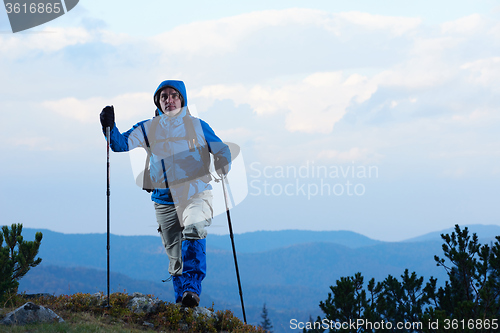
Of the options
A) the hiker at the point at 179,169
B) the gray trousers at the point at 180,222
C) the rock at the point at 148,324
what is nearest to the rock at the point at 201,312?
the hiker at the point at 179,169

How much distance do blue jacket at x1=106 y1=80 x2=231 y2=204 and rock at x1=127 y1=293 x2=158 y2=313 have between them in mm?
2114

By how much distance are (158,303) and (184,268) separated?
54.5 inches

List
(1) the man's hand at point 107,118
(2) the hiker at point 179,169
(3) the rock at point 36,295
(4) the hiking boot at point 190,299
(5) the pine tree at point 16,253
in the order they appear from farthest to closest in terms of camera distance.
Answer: (5) the pine tree at point 16,253 → (3) the rock at point 36,295 → (1) the man's hand at point 107,118 → (2) the hiker at point 179,169 → (4) the hiking boot at point 190,299

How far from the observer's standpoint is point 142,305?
366 inches

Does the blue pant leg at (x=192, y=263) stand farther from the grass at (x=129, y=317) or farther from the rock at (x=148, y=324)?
the rock at (x=148, y=324)

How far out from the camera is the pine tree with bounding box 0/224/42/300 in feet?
35.9

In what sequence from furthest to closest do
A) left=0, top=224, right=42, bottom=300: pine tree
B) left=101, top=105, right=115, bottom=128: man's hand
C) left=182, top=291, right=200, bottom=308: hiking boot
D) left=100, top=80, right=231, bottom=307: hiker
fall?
left=0, top=224, right=42, bottom=300: pine tree < left=101, top=105, right=115, bottom=128: man's hand < left=100, top=80, right=231, bottom=307: hiker < left=182, top=291, right=200, bottom=308: hiking boot

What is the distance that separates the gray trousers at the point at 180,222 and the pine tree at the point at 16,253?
3882 millimetres

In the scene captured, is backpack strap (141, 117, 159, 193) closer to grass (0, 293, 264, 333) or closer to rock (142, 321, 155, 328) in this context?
grass (0, 293, 264, 333)

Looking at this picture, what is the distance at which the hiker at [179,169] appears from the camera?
8492 millimetres

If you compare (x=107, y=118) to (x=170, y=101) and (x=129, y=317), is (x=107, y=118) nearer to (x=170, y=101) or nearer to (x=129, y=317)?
(x=170, y=101)

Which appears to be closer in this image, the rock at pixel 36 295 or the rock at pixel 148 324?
the rock at pixel 148 324

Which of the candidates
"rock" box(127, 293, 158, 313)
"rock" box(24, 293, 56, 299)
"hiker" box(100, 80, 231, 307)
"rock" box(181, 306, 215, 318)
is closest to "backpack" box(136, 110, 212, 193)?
"hiker" box(100, 80, 231, 307)

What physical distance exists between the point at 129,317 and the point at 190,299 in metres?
1.46
